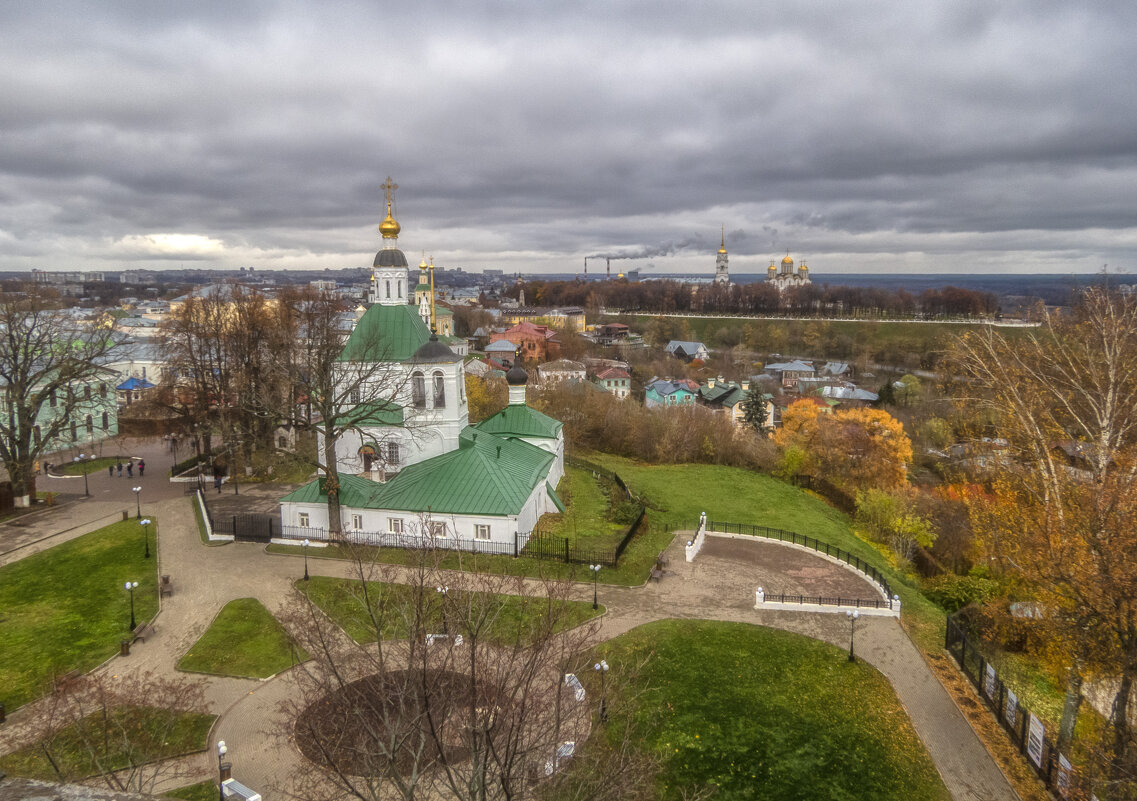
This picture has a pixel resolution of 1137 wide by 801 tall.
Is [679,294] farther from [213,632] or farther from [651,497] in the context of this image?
[213,632]

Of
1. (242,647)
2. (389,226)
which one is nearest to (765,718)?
(242,647)

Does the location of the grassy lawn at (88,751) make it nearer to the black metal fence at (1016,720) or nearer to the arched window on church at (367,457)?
the arched window on church at (367,457)

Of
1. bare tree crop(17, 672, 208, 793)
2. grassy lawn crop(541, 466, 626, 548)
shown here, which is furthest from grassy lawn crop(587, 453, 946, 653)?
bare tree crop(17, 672, 208, 793)

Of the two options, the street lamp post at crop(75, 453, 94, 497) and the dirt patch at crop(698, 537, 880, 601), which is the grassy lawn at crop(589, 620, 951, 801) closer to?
the dirt patch at crop(698, 537, 880, 601)

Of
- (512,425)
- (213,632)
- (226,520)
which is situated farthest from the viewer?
(512,425)

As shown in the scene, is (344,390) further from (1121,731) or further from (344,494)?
(1121,731)

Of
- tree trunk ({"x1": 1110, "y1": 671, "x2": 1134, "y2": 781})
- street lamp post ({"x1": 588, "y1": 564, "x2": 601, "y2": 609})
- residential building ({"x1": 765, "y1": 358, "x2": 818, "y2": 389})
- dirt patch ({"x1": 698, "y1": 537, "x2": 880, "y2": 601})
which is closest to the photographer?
tree trunk ({"x1": 1110, "y1": 671, "x2": 1134, "y2": 781})

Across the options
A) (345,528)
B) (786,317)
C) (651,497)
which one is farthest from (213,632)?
(786,317)
